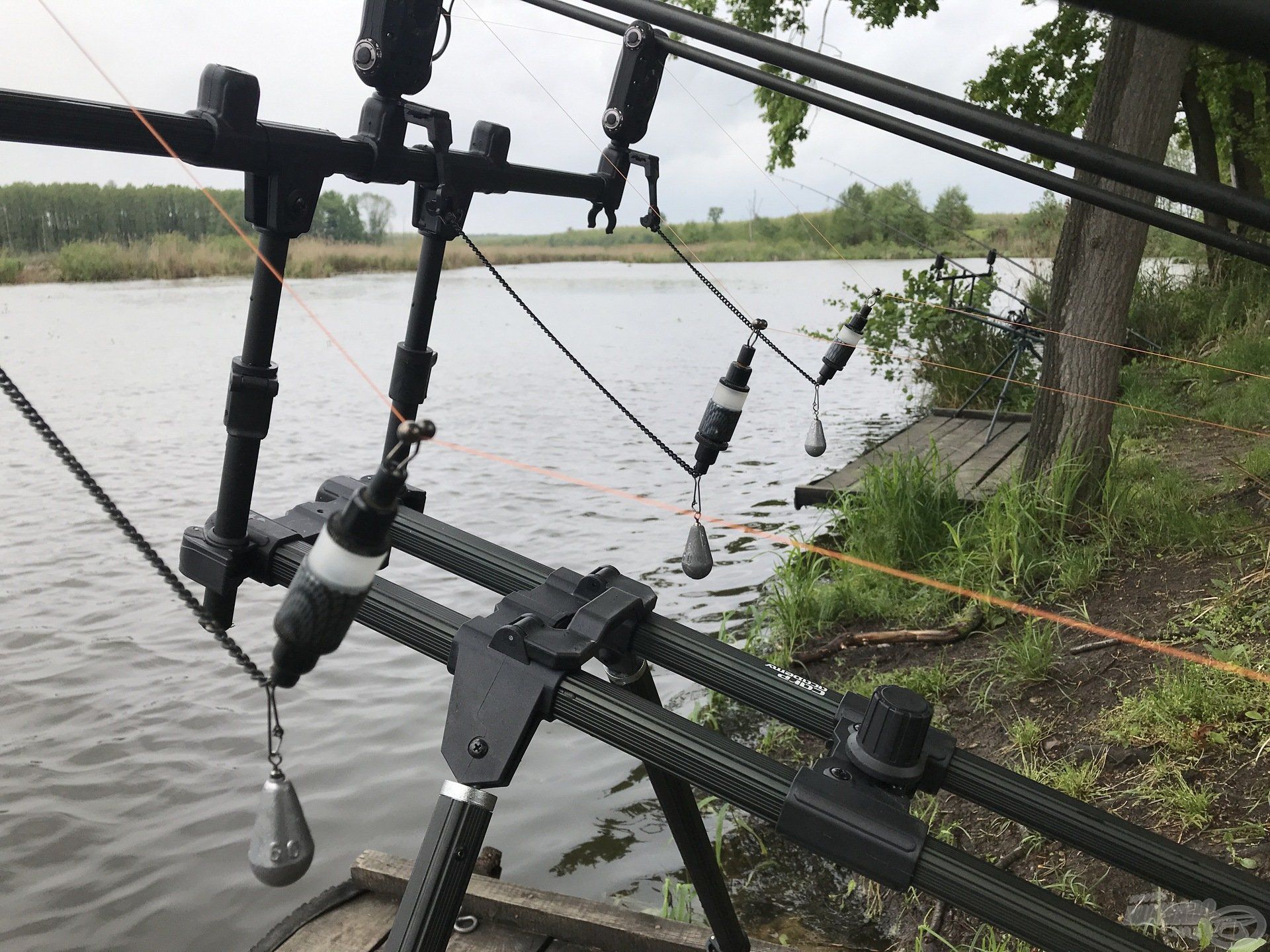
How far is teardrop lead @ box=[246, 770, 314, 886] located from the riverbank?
1.95 m

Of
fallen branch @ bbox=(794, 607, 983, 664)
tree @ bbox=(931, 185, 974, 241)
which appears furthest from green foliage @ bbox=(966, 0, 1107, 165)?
fallen branch @ bbox=(794, 607, 983, 664)

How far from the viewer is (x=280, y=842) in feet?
3.55

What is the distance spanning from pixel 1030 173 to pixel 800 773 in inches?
25.2

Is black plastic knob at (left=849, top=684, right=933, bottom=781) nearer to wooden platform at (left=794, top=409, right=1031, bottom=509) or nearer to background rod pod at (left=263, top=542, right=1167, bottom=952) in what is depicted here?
background rod pod at (left=263, top=542, right=1167, bottom=952)

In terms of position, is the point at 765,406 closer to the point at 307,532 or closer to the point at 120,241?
the point at 120,241

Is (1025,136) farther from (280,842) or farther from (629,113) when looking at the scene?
(629,113)

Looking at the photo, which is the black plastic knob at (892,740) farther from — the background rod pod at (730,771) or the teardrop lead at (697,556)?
the teardrop lead at (697,556)

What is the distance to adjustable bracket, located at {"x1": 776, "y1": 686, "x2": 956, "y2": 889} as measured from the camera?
1020 mm

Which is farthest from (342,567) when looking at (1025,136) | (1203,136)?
(1203,136)

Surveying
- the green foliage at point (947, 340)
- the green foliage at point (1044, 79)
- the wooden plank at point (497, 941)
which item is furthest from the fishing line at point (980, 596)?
the green foliage at point (1044, 79)

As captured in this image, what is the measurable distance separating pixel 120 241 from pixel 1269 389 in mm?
8325

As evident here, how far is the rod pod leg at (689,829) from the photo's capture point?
1.61m

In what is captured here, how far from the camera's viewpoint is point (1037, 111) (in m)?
9.11

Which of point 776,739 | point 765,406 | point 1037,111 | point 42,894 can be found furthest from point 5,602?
point 1037,111
